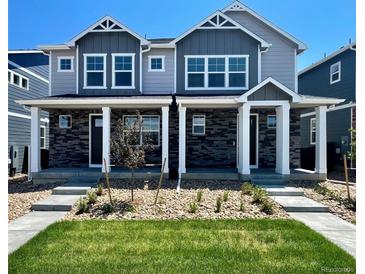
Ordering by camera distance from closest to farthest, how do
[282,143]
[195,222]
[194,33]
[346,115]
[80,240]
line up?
[80,240], [195,222], [282,143], [194,33], [346,115]

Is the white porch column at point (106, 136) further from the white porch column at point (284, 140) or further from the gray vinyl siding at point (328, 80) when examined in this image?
the gray vinyl siding at point (328, 80)

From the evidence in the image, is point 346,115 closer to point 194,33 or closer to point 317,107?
point 317,107

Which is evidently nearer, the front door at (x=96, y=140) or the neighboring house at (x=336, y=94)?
the front door at (x=96, y=140)

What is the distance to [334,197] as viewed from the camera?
9.95 m

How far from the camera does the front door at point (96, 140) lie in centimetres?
1509

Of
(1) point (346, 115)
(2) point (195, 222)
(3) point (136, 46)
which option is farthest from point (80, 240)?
(1) point (346, 115)

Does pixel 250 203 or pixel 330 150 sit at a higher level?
pixel 330 150

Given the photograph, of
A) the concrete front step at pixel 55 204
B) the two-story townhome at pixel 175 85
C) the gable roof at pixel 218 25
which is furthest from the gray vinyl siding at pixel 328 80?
the concrete front step at pixel 55 204

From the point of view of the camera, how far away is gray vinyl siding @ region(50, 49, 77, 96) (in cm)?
1531

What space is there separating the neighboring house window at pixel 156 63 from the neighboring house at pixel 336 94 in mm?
8432

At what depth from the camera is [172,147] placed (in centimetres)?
1498

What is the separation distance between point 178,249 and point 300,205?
476 centimetres

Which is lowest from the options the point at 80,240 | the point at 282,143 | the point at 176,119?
the point at 80,240
